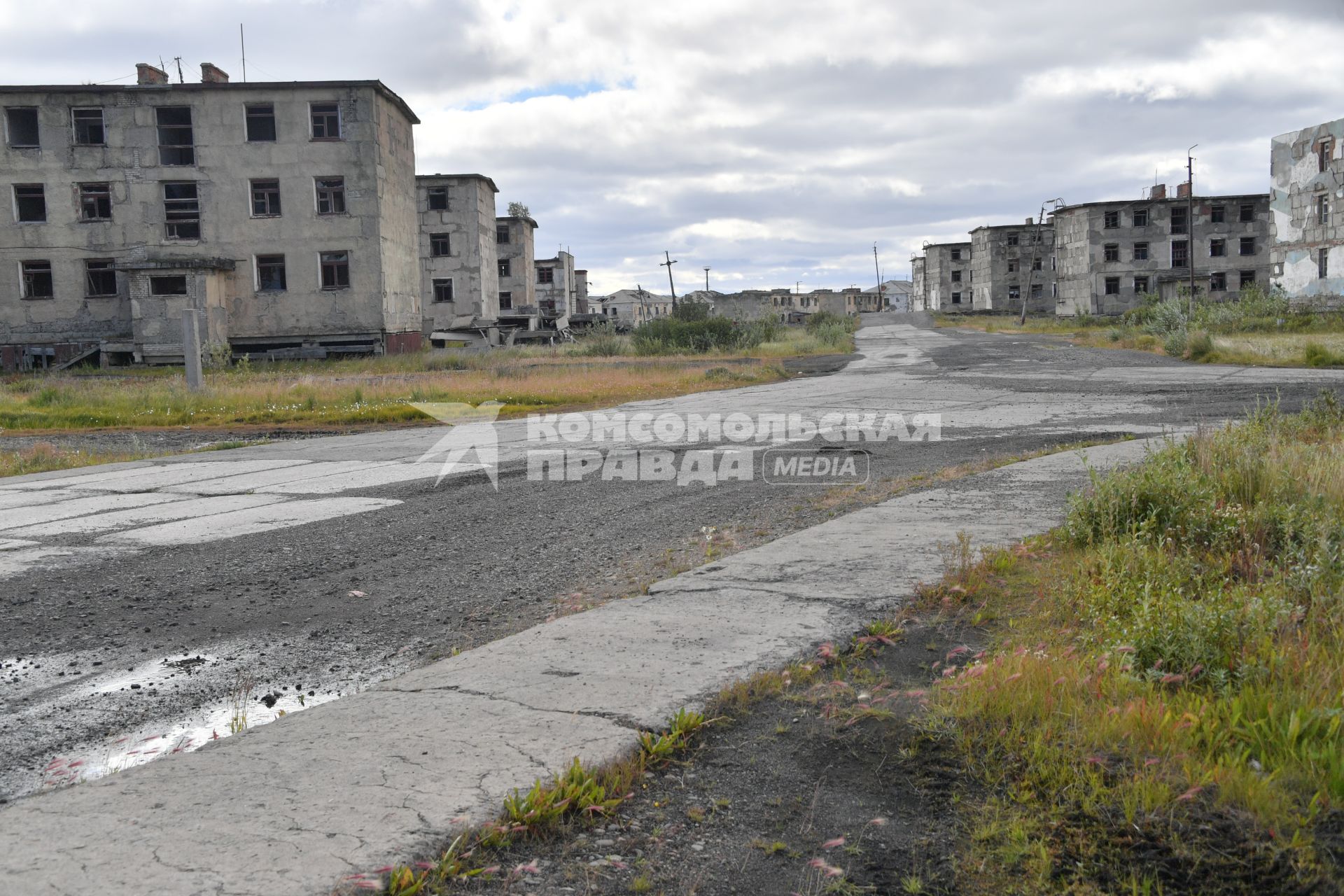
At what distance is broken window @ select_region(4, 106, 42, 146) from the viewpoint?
3225cm

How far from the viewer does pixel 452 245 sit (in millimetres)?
50094

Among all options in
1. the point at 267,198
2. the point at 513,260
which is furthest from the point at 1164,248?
the point at 267,198

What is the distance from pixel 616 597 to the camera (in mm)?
5180

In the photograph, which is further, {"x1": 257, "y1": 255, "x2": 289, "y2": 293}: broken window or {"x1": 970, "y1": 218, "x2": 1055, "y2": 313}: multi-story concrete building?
{"x1": 970, "y1": 218, "x2": 1055, "y2": 313}: multi-story concrete building

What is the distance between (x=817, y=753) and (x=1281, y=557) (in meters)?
2.90

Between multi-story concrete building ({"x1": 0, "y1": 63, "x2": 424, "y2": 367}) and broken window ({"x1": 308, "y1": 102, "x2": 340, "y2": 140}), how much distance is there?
0.15ft

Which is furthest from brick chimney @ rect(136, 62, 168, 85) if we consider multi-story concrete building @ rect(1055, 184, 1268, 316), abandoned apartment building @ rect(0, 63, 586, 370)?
multi-story concrete building @ rect(1055, 184, 1268, 316)

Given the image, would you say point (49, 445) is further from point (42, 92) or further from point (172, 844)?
point (42, 92)

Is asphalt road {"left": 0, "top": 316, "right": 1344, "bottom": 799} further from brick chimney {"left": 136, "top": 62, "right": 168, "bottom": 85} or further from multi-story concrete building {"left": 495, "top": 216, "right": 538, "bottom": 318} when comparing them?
multi-story concrete building {"left": 495, "top": 216, "right": 538, "bottom": 318}

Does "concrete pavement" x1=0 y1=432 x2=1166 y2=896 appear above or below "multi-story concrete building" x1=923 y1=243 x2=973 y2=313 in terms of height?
below

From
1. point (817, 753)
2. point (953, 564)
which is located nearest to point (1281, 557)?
point (953, 564)

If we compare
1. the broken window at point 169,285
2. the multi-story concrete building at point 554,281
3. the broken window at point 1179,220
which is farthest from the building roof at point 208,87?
the broken window at point 1179,220

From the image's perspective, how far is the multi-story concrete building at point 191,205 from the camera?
105 feet

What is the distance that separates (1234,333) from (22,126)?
142 ft
